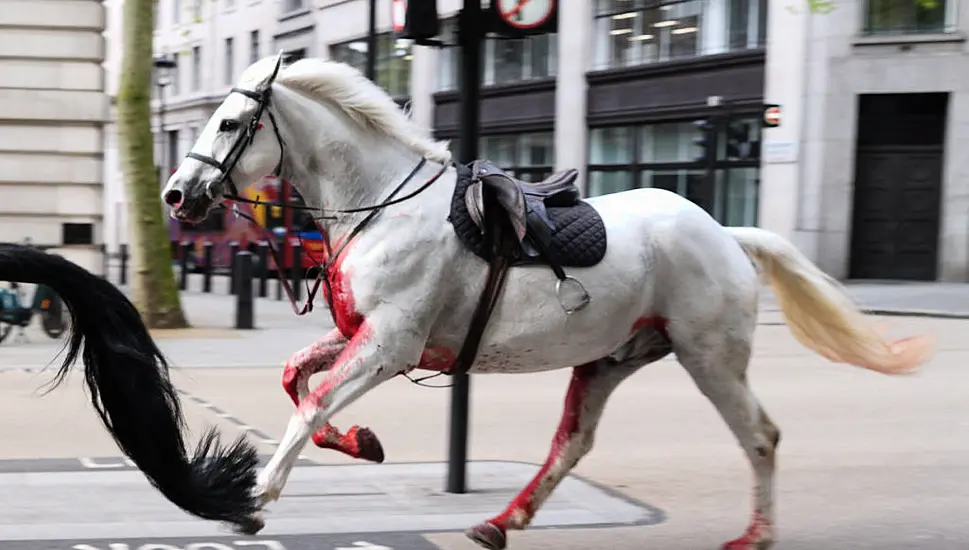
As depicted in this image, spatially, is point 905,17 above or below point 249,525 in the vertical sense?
above

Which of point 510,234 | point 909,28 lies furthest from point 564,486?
point 909,28

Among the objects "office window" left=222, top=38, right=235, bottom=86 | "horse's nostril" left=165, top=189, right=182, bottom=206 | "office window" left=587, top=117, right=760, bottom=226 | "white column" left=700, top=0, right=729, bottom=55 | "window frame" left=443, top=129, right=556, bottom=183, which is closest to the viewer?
"horse's nostril" left=165, top=189, right=182, bottom=206

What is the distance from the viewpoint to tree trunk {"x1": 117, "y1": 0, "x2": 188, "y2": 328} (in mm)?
15992

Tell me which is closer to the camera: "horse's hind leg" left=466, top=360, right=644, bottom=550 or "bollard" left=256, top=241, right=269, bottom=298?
"horse's hind leg" left=466, top=360, right=644, bottom=550

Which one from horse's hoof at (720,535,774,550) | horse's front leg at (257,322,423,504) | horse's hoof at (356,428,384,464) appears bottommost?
horse's hoof at (720,535,774,550)

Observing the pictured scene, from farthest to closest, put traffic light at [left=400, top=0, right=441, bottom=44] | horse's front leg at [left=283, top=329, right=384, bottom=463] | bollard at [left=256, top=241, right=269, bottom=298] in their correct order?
bollard at [left=256, top=241, right=269, bottom=298] → traffic light at [left=400, top=0, right=441, bottom=44] → horse's front leg at [left=283, top=329, right=384, bottom=463]

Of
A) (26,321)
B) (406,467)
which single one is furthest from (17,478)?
(26,321)

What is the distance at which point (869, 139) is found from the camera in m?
26.3

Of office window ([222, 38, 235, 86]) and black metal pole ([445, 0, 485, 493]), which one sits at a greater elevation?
office window ([222, 38, 235, 86])

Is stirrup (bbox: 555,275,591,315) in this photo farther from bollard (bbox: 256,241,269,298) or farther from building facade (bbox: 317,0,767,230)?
bollard (bbox: 256,241,269,298)

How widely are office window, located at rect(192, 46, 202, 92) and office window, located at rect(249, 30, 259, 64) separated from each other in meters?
5.45

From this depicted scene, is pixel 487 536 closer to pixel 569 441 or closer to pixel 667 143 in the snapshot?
pixel 569 441

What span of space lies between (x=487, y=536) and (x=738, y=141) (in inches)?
812

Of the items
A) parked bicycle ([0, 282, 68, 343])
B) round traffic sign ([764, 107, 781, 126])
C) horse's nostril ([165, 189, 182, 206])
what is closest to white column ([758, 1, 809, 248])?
round traffic sign ([764, 107, 781, 126])
